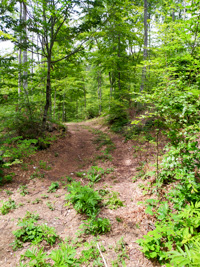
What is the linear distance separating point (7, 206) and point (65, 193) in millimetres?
1559

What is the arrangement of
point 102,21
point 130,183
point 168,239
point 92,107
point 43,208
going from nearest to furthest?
point 168,239 → point 43,208 → point 130,183 → point 102,21 → point 92,107

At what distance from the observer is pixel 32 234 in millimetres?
3057

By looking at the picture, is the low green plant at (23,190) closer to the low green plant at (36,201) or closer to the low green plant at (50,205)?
the low green plant at (36,201)

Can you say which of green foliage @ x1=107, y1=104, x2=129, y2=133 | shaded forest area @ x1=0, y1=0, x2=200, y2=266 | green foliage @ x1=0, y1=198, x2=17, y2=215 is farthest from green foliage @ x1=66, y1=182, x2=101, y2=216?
green foliage @ x1=107, y1=104, x2=129, y2=133

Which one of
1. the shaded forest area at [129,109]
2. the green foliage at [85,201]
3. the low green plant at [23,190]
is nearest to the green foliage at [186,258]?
the shaded forest area at [129,109]

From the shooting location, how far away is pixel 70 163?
7.01m

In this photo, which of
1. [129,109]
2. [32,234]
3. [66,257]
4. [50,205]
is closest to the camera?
[66,257]

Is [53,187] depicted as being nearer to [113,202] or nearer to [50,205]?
[50,205]

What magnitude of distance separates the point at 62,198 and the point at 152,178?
273cm

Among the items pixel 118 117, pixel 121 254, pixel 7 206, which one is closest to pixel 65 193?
pixel 7 206

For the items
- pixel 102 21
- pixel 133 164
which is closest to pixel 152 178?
pixel 133 164

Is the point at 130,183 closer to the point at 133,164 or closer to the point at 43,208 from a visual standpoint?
the point at 133,164

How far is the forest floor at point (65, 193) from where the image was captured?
2798 mm

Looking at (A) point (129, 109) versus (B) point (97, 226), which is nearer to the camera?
(B) point (97, 226)
